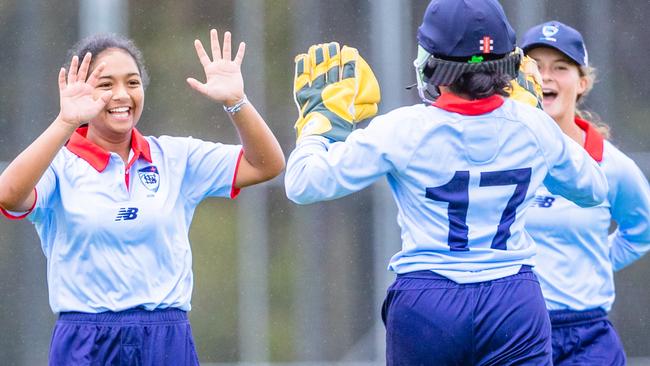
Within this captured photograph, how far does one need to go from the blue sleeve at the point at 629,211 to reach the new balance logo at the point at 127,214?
166 centimetres

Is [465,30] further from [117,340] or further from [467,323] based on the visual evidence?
[117,340]

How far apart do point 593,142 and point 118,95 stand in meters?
1.66

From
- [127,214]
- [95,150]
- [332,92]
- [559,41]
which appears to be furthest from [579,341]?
[95,150]

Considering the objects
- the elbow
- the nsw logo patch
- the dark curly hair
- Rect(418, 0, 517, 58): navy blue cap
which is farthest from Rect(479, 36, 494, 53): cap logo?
the dark curly hair

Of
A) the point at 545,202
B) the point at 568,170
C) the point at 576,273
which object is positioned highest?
the point at 568,170

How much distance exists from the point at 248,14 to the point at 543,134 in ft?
11.1

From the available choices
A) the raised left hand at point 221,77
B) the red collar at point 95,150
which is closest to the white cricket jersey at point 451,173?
the raised left hand at point 221,77

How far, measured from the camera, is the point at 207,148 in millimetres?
3916

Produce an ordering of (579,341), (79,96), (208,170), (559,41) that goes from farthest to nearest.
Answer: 1. (559,41)
2. (579,341)
3. (208,170)
4. (79,96)

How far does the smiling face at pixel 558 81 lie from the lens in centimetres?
444

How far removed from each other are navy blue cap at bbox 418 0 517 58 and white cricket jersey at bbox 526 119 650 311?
3.90 ft

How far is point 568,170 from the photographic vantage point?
3.22 m

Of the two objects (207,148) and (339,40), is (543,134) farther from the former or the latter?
(339,40)

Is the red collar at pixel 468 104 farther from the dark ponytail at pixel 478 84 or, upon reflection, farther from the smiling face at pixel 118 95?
the smiling face at pixel 118 95
